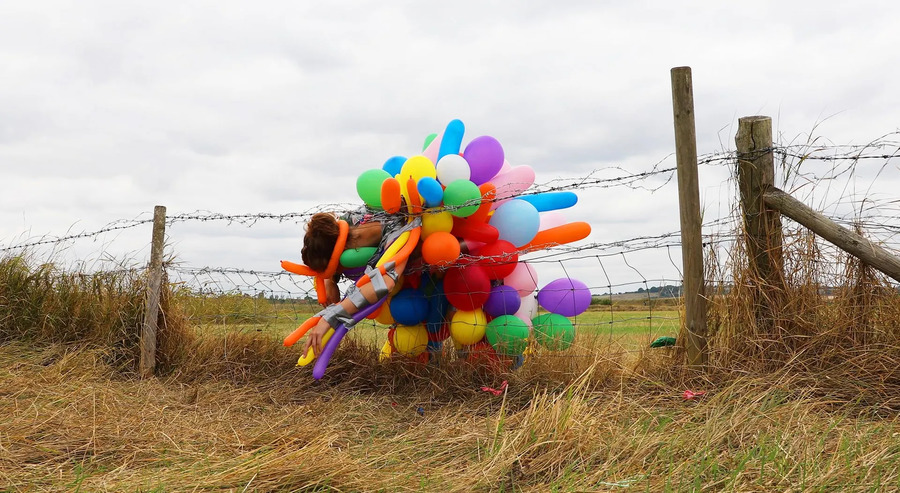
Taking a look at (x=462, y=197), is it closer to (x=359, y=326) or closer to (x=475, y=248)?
(x=475, y=248)

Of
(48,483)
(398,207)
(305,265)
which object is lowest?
(48,483)

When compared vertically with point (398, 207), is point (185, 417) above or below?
below

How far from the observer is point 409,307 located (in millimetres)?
5754

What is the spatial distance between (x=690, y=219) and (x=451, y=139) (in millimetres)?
1862

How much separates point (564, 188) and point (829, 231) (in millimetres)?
1787

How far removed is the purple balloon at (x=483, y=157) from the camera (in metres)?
5.70

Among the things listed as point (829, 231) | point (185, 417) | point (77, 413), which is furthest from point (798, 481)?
point (77, 413)

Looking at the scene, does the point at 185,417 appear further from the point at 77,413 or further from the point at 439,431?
the point at 439,431

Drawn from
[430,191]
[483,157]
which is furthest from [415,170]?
[483,157]

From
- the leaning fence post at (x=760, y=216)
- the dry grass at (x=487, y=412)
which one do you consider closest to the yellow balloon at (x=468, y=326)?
the dry grass at (x=487, y=412)

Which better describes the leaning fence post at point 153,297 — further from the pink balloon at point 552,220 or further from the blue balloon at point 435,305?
the pink balloon at point 552,220

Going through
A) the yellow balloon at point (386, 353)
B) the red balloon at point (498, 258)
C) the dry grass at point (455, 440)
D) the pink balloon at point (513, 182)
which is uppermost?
the pink balloon at point (513, 182)

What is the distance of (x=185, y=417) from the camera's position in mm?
5074

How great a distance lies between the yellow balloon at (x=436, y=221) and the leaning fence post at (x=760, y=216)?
197 cm
